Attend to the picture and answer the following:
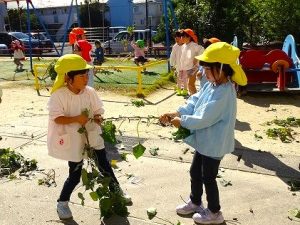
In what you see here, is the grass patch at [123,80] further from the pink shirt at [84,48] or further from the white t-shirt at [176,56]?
the pink shirt at [84,48]

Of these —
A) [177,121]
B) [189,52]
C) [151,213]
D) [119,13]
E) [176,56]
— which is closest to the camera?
[177,121]

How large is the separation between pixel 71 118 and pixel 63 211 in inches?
37.9

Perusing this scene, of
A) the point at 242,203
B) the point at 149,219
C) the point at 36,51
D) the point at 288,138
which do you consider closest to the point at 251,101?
the point at 288,138

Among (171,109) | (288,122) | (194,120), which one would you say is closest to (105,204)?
(194,120)

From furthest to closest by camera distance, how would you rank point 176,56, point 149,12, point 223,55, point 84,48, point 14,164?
point 149,12
point 176,56
point 84,48
point 14,164
point 223,55

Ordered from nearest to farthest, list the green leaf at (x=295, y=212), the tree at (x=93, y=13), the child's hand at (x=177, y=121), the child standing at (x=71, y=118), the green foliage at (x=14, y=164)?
the child's hand at (x=177, y=121) → the child standing at (x=71, y=118) → the green leaf at (x=295, y=212) → the green foliage at (x=14, y=164) → the tree at (x=93, y=13)

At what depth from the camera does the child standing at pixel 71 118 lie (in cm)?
329

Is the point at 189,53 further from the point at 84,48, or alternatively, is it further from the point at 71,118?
the point at 71,118

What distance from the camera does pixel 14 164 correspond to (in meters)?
5.06

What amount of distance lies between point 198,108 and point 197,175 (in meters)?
0.68

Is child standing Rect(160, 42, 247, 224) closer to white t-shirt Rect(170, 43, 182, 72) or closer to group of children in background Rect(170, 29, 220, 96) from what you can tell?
group of children in background Rect(170, 29, 220, 96)

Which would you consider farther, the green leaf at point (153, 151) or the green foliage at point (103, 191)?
the green leaf at point (153, 151)

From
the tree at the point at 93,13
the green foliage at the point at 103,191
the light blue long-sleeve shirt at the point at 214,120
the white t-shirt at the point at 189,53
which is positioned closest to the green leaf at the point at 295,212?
the light blue long-sleeve shirt at the point at 214,120

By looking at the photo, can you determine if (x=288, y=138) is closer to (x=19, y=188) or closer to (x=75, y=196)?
(x=75, y=196)
